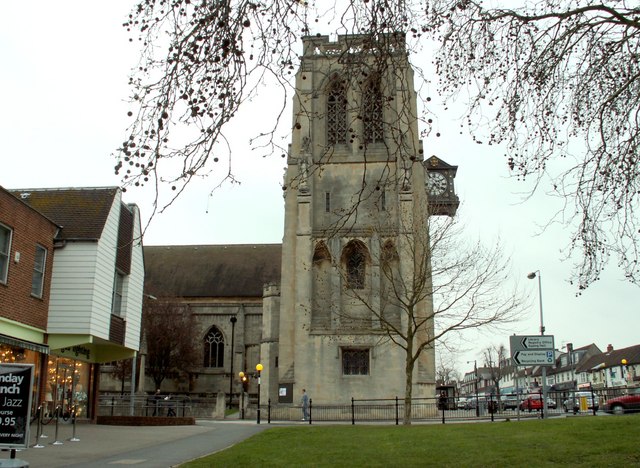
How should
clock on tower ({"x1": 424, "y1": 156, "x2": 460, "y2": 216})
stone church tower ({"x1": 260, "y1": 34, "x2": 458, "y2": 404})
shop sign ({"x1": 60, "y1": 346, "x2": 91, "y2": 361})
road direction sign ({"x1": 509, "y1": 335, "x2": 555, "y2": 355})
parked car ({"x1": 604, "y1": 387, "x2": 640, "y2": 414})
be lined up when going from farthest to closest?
clock on tower ({"x1": 424, "y1": 156, "x2": 460, "y2": 216}), stone church tower ({"x1": 260, "y1": 34, "x2": 458, "y2": 404}), parked car ({"x1": 604, "y1": 387, "x2": 640, "y2": 414}), shop sign ({"x1": 60, "y1": 346, "x2": 91, "y2": 361}), road direction sign ({"x1": 509, "y1": 335, "x2": 555, "y2": 355})

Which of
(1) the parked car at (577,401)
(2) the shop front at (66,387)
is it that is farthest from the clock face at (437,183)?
(2) the shop front at (66,387)

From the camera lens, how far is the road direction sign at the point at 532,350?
22.0m

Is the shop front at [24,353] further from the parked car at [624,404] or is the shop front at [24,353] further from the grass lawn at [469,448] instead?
the parked car at [624,404]

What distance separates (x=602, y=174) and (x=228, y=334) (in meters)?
49.4

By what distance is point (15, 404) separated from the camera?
981 centimetres

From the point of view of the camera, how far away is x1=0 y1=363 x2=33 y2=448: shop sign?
9742 mm

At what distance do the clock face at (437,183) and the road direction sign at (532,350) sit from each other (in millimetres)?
25511

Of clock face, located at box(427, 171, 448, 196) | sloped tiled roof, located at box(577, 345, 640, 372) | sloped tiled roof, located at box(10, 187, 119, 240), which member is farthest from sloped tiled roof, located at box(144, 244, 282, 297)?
sloped tiled roof, located at box(577, 345, 640, 372)

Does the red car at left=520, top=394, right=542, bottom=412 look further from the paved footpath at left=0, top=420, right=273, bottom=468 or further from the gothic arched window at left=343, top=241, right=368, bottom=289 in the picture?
the paved footpath at left=0, top=420, right=273, bottom=468

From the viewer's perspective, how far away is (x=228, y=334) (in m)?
56.7

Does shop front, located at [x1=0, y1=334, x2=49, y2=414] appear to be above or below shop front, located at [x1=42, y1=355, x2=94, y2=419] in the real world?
above

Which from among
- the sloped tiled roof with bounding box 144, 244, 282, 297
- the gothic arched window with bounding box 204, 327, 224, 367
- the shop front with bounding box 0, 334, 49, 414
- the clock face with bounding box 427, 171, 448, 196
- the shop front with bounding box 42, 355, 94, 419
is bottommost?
the shop front with bounding box 42, 355, 94, 419

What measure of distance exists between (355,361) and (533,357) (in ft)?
58.0

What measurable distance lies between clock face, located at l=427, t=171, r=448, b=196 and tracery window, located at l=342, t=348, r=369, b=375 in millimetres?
13968
